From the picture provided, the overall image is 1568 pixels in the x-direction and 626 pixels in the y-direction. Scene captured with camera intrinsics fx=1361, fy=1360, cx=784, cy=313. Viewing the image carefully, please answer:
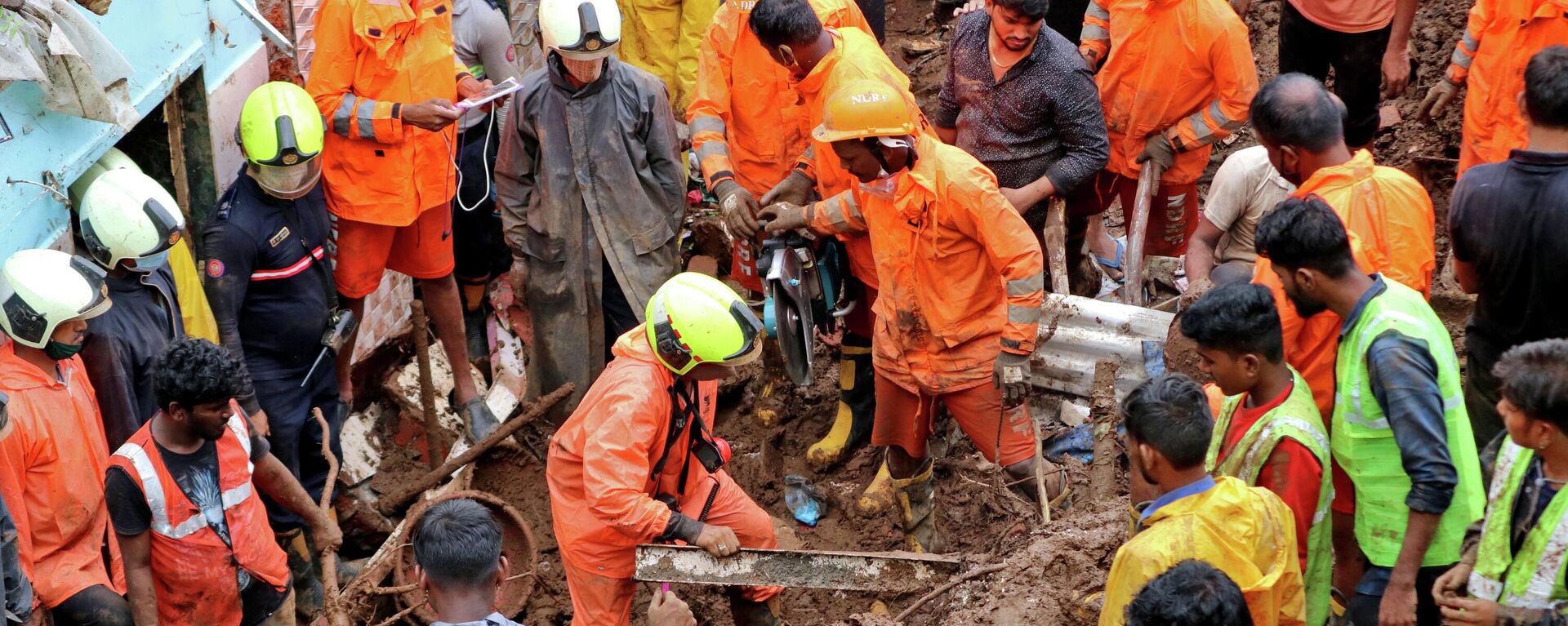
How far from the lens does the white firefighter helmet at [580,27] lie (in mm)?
6215

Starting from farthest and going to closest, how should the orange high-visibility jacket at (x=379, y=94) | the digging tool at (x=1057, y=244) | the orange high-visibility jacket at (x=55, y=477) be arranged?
the digging tool at (x=1057, y=244) → the orange high-visibility jacket at (x=379, y=94) → the orange high-visibility jacket at (x=55, y=477)

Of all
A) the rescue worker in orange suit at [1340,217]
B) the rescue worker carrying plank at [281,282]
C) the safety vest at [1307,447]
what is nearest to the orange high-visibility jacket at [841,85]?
the rescue worker in orange suit at [1340,217]

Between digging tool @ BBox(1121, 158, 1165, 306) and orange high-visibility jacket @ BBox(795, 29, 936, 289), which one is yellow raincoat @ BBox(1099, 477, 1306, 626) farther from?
digging tool @ BBox(1121, 158, 1165, 306)

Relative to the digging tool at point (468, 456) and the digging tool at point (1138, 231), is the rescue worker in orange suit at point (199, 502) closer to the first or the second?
the digging tool at point (468, 456)

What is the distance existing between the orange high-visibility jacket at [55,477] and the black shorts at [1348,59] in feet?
20.1

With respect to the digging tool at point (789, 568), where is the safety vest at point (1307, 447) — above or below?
above

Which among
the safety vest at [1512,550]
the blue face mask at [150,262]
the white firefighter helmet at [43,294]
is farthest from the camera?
the blue face mask at [150,262]

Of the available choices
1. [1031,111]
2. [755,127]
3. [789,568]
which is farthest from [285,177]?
[1031,111]

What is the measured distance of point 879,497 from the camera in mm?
6414

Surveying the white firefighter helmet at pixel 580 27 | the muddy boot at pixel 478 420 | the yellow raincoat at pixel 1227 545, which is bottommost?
the muddy boot at pixel 478 420

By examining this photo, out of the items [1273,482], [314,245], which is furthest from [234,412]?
[1273,482]

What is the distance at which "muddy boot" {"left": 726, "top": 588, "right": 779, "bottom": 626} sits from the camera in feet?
17.7

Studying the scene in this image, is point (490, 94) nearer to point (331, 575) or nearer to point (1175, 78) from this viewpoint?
point (331, 575)

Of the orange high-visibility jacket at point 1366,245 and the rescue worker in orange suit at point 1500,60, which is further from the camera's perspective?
the rescue worker in orange suit at point 1500,60
